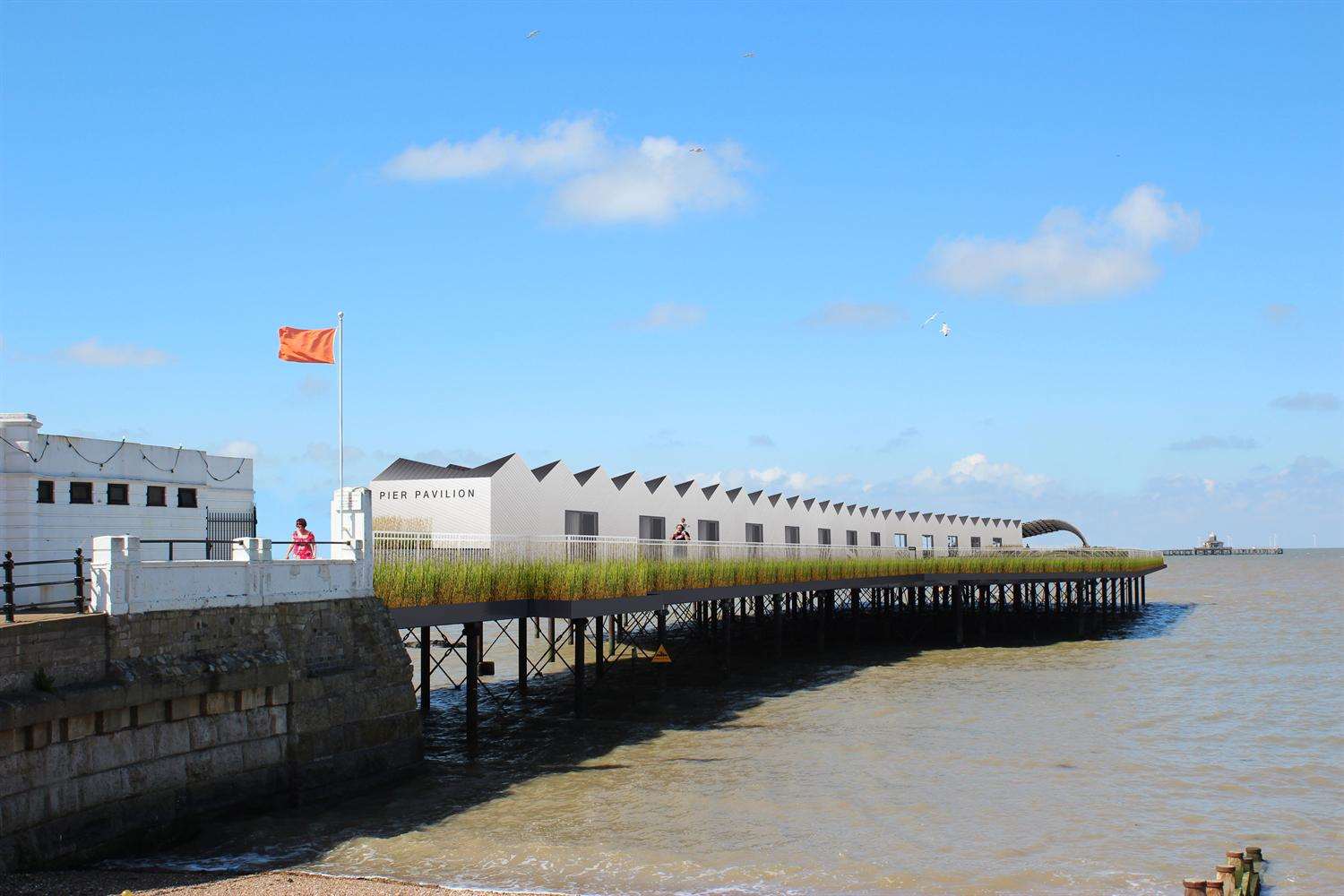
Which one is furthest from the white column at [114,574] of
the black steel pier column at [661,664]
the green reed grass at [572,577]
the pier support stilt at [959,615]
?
the pier support stilt at [959,615]

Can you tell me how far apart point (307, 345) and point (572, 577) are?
7.51 meters

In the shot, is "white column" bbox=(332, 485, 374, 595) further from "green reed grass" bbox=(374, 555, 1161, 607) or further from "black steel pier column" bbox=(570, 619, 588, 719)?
"black steel pier column" bbox=(570, 619, 588, 719)

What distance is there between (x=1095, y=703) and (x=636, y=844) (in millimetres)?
17980

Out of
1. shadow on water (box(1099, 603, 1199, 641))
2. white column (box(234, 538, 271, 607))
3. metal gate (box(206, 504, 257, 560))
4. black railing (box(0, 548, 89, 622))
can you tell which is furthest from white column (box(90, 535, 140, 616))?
shadow on water (box(1099, 603, 1199, 641))

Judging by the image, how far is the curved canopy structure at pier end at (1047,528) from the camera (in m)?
85.9

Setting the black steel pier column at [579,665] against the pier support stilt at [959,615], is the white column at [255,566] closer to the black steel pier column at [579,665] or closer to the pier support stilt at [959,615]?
the black steel pier column at [579,665]

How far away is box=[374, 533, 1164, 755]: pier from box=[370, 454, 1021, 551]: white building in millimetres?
2913

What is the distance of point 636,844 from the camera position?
15.9 meters

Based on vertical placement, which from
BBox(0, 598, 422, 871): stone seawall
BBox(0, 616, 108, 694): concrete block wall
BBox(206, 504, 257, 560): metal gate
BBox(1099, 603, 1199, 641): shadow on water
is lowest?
BBox(1099, 603, 1199, 641): shadow on water

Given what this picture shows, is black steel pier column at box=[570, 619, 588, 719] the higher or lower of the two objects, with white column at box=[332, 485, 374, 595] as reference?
lower

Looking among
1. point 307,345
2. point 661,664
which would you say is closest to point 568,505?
point 661,664

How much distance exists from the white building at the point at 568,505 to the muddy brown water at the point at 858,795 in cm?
516

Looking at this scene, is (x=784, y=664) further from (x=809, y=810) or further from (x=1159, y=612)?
(x=1159, y=612)

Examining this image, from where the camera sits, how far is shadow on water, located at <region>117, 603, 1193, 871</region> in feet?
51.4
